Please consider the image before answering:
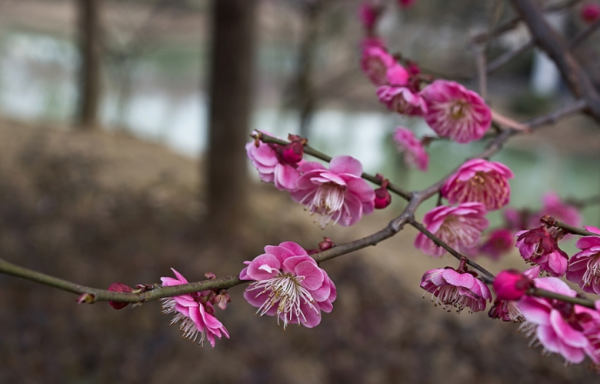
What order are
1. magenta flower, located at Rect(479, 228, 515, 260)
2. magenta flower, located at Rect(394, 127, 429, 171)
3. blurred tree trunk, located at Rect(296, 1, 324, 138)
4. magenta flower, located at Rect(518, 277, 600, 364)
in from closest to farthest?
magenta flower, located at Rect(518, 277, 600, 364) < magenta flower, located at Rect(394, 127, 429, 171) < magenta flower, located at Rect(479, 228, 515, 260) < blurred tree trunk, located at Rect(296, 1, 324, 138)

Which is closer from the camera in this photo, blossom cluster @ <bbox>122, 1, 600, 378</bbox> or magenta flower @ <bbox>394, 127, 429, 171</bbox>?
blossom cluster @ <bbox>122, 1, 600, 378</bbox>

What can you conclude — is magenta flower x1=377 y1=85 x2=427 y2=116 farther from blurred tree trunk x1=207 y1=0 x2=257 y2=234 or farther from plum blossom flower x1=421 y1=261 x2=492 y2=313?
blurred tree trunk x1=207 y1=0 x2=257 y2=234

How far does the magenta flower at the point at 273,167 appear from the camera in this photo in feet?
2.20

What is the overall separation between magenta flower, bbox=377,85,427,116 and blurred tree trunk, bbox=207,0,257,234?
2.70 meters

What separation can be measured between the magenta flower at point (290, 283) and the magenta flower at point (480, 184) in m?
0.25

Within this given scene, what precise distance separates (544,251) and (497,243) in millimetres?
702

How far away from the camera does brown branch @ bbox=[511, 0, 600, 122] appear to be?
1.00 metres

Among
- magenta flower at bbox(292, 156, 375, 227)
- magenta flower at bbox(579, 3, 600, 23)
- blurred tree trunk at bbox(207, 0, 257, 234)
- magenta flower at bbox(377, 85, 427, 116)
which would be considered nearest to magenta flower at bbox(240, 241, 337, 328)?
magenta flower at bbox(292, 156, 375, 227)

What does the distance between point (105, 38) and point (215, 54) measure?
410 centimetres

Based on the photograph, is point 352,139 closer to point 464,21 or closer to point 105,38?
point 464,21

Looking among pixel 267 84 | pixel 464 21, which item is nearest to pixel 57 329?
pixel 464 21

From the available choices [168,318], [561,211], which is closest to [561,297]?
[561,211]

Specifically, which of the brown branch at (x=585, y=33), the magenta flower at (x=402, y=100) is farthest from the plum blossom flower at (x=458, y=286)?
the brown branch at (x=585, y=33)

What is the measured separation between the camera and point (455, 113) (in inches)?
32.1
